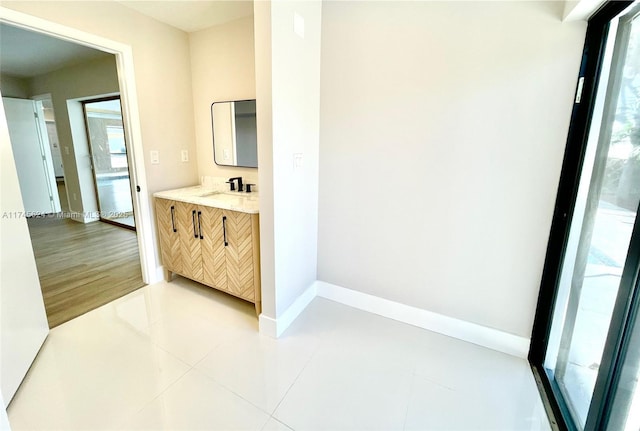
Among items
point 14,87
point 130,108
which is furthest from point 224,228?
point 14,87

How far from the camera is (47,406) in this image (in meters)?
1.43

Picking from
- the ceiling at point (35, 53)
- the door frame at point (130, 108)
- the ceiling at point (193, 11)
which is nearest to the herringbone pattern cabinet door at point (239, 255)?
the door frame at point (130, 108)

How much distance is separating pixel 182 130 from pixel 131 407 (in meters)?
2.38

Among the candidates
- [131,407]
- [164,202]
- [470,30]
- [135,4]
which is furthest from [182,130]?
[470,30]

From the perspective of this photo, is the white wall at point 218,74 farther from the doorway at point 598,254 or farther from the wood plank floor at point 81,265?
the doorway at point 598,254

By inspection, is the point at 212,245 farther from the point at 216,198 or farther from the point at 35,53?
the point at 35,53

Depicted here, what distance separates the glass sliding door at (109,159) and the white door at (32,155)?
1171 mm

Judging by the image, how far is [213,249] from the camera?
2.28 m

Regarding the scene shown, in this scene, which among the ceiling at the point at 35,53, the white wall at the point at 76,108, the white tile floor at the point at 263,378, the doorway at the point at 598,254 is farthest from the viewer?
the white wall at the point at 76,108

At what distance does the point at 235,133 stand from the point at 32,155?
4951 millimetres

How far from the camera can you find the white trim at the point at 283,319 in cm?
198

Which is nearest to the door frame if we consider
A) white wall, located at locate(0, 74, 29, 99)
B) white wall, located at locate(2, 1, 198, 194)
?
white wall, located at locate(2, 1, 198, 194)

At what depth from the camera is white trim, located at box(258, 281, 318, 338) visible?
198 cm

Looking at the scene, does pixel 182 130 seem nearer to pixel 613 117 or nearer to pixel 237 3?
pixel 237 3
